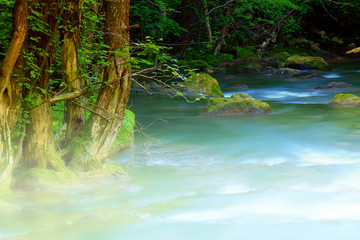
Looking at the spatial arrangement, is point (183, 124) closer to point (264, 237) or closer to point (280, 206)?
point (280, 206)

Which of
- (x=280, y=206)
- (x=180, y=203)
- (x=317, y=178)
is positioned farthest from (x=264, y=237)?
(x=317, y=178)

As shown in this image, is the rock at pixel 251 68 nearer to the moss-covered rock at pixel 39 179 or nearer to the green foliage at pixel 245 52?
the green foliage at pixel 245 52

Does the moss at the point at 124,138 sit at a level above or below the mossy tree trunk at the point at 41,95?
below

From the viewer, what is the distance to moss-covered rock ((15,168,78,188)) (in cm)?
541

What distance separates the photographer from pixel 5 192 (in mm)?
5156

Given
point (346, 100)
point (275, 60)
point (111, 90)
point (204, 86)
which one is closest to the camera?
point (111, 90)

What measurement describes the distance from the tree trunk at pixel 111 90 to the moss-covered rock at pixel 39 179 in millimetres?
501

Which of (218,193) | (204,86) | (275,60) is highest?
(275,60)

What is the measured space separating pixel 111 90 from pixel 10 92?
1.37 metres

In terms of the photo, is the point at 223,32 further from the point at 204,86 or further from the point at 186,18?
the point at 204,86

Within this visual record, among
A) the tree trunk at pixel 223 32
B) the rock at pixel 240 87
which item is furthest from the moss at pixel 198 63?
the rock at pixel 240 87

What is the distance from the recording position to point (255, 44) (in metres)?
29.9

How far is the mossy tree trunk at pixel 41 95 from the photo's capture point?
5.04 m

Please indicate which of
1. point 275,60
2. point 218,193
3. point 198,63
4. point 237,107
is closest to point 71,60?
point 218,193
